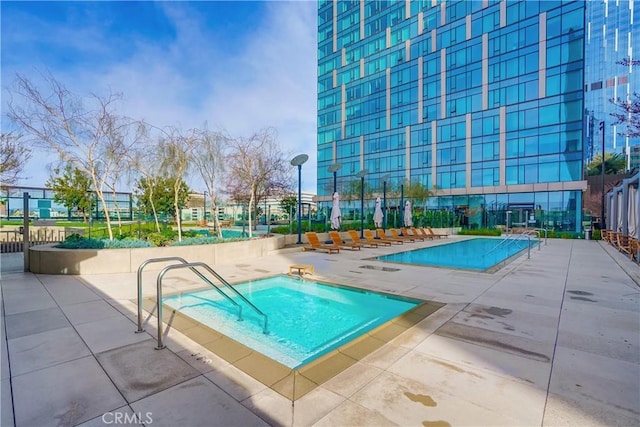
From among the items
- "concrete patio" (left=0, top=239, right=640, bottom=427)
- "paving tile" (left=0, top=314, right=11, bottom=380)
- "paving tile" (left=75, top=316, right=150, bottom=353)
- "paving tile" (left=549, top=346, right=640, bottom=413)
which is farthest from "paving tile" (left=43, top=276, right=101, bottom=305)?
"paving tile" (left=549, top=346, right=640, bottom=413)

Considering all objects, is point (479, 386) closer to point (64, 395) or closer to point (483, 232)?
point (64, 395)

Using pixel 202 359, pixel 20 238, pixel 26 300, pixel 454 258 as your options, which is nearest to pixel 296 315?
pixel 202 359

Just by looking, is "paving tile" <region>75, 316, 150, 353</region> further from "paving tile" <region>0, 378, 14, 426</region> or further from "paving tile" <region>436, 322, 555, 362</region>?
"paving tile" <region>436, 322, 555, 362</region>

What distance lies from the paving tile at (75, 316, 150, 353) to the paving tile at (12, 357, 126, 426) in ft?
1.66

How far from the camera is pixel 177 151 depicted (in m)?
12.6

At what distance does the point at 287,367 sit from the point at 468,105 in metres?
38.0

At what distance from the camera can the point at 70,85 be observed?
30.6 ft

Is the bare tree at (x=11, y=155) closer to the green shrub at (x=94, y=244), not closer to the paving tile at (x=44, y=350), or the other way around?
the green shrub at (x=94, y=244)

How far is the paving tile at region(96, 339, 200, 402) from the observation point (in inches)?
113

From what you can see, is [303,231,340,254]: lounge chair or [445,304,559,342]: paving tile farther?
[303,231,340,254]: lounge chair

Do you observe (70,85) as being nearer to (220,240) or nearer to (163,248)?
(163,248)

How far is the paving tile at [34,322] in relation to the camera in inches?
169

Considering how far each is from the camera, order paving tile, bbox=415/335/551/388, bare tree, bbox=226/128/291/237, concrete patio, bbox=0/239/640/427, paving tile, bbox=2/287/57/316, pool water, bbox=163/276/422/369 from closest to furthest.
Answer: concrete patio, bbox=0/239/640/427, paving tile, bbox=415/335/551/388, pool water, bbox=163/276/422/369, paving tile, bbox=2/287/57/316, bare tree, bbox=226/128/291/237

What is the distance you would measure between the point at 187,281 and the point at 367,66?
Result: 144ft
